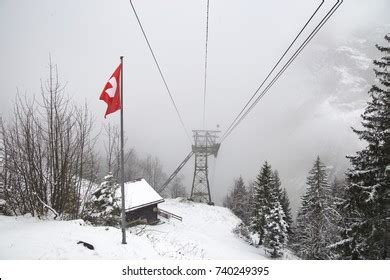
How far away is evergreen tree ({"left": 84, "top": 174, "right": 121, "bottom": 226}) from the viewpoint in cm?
1064

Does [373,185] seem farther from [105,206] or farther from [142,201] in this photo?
[142,201]

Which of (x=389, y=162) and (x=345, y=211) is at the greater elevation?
(x=389, y=162)

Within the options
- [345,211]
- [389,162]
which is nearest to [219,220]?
[345,211]

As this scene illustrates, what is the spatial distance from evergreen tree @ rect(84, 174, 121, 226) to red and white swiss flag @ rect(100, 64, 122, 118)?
4.63 metres

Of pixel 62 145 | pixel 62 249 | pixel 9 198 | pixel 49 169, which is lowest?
pixel 62 249

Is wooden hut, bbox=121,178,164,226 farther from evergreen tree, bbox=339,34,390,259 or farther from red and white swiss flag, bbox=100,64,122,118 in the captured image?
red and white swiss flag, bbox=100,64,122,118

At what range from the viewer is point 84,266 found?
5961 millimetres

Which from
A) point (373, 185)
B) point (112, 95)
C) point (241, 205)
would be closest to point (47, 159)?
point (112, 95)

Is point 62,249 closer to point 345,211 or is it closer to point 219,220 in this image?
point 345,211

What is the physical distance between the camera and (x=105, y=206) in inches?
543

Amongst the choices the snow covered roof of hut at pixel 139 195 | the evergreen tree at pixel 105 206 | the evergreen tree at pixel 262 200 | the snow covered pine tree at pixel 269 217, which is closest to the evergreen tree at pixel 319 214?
the snow covered pine tree at pixel 269 217

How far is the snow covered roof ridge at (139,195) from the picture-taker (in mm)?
24772

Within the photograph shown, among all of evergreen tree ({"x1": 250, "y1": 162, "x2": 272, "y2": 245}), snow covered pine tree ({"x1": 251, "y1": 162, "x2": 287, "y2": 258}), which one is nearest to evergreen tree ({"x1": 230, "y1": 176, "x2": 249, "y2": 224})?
snow covered pine tree ({"x1": 251, "y1": 162, "x2": 287, "y2": 258})

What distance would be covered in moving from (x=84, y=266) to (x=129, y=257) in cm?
117
